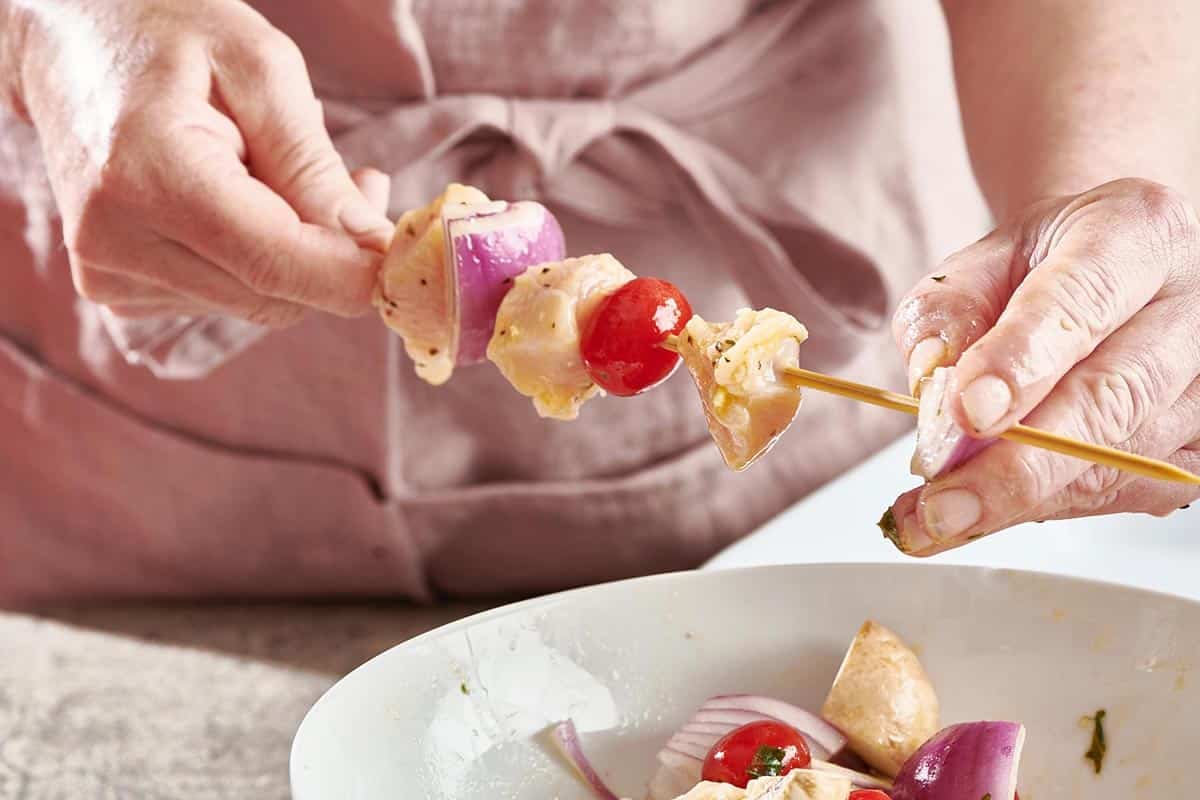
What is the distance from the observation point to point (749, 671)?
0.96 m

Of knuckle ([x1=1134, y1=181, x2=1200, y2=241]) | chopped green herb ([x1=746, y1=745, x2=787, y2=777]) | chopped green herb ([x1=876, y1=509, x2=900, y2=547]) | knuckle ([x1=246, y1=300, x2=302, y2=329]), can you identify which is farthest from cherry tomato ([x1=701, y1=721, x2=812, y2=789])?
knuckle ([x1=246, y1=300, x2=302, y2=329])

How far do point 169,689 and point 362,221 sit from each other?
68cm

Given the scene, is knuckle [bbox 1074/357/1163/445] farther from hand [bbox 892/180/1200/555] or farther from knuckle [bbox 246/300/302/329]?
knuckle [bbox 246/300/302/329]

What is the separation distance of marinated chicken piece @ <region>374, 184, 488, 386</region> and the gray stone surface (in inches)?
Answer: 20.0

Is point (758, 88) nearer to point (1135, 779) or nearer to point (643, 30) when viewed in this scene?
point (643, 30)

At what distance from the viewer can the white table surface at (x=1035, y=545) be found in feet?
3.83

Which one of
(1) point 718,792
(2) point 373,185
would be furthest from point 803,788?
(2) point 373,185

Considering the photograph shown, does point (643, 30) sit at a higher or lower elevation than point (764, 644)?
higher

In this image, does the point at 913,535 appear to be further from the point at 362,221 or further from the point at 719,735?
the point at 362,221

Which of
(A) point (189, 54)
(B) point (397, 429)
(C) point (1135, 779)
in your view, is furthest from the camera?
(B) point (397, 429)

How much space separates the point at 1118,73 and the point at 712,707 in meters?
0.67

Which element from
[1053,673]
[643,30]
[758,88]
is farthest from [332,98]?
[1053,673]

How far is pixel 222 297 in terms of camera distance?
3.67ft

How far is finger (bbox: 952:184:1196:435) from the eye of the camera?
0.69m
